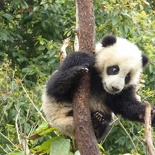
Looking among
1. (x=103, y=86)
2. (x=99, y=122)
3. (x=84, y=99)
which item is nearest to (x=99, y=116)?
(x=99, y=122)

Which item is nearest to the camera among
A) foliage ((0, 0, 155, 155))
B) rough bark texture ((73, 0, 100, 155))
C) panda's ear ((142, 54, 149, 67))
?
rough bark texture ((73, 0, 100, 155))

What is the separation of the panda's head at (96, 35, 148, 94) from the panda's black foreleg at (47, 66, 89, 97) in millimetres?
383

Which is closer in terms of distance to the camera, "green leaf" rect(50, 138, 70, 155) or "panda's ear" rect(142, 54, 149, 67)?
"green leaf" rect(50, 138, 70, 155)

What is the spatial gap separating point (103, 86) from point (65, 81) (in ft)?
1.60

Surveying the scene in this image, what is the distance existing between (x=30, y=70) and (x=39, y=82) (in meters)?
0.27

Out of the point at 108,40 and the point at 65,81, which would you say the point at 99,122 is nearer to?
the point at 65,81

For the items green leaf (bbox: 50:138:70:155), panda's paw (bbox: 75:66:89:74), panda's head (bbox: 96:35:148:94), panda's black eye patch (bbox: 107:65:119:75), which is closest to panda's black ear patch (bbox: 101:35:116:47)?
panda's head (bbox: 96:35:148:94)

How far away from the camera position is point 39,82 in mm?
6309

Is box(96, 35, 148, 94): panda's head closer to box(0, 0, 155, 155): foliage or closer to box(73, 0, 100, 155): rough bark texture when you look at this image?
box(73, 0, 100, 155): rough bark texture

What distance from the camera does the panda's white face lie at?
3.87 m

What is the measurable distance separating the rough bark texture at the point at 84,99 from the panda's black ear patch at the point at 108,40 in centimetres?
62

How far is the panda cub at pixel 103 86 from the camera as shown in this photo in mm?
3712

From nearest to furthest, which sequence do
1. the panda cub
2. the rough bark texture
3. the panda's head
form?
the rough bark texture → the panda cub → the panda's head

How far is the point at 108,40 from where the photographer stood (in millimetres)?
4113
